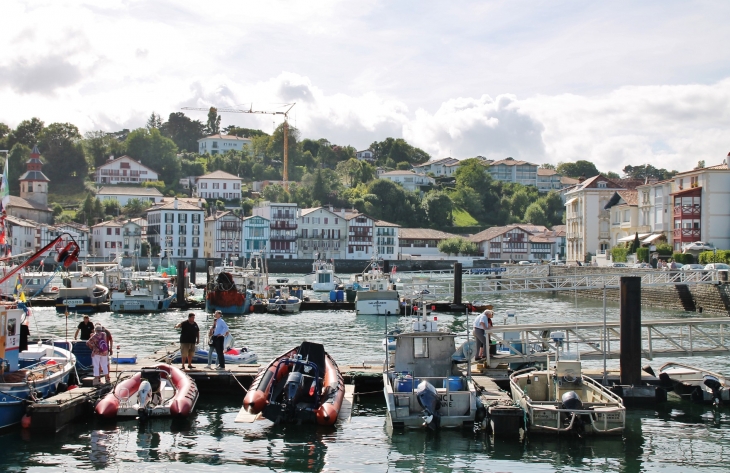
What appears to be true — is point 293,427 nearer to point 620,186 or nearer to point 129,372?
point 129,372

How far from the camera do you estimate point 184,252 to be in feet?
423

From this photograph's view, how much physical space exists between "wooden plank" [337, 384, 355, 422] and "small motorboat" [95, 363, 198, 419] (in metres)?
3.86

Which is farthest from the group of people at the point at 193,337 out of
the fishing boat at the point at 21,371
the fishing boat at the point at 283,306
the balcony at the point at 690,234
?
the balcony at the point at 690,234

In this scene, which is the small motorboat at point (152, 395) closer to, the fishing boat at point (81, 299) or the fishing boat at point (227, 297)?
the fishing boat at point (227, 297)

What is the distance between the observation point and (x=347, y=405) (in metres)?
22.0

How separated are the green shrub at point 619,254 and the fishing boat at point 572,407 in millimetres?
69089

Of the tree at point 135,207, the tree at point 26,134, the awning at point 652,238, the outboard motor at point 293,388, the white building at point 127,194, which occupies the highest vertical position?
the tree at point 26,134

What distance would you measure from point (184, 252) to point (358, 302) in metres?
79.3

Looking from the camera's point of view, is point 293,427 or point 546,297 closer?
point 293,427

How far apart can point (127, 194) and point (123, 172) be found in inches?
490

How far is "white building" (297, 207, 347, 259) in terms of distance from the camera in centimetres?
13675

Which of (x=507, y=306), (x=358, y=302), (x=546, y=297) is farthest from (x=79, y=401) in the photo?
(x=546, y=297)

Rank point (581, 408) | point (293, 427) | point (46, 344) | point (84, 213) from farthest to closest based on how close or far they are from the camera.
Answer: point (84, 213)
point (46, 344)
point (293, 427)
point (581, 408)

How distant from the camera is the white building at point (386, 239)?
140750 millimetres
